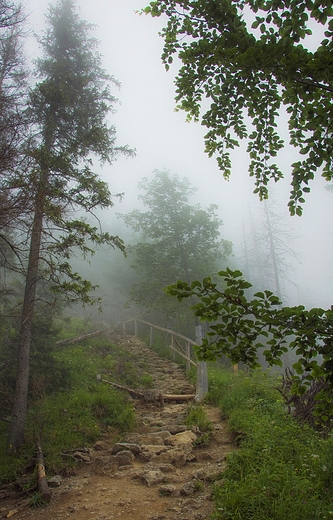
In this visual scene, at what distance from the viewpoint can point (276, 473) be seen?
3.76m

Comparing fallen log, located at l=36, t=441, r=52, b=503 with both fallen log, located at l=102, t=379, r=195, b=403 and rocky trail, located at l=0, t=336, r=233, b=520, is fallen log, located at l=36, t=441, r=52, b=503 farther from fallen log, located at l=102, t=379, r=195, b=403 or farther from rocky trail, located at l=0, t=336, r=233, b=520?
fallen log, located at l=102, t=379, r=195, b=403

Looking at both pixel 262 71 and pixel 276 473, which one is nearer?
pixel 262 71

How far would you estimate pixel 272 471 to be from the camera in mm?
3836

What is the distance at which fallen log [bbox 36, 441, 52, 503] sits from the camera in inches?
180

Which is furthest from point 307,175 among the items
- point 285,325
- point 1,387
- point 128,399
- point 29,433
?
point 128,399

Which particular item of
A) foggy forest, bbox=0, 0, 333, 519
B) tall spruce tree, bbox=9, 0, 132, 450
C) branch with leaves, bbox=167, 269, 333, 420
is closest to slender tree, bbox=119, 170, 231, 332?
foggy forest, bbox=0, 0, 333, 519

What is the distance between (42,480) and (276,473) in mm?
3519

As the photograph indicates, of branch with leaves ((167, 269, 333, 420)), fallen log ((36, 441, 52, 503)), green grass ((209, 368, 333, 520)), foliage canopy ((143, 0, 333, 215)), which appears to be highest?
foliage canopy ((143, 0, 333, 215))

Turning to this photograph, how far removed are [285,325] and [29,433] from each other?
251 inches

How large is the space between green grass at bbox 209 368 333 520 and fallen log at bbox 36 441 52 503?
8.11ft

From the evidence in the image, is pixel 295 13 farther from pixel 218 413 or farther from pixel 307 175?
pixel 218 413

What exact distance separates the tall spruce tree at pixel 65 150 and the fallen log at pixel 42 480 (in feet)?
2.72

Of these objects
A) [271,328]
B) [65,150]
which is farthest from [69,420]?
[271,328]

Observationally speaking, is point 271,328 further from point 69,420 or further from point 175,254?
point 175,254
